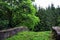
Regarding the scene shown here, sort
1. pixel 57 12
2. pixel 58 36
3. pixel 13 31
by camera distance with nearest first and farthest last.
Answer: pixel 58 36
pixel 13 31
pixel 57 12

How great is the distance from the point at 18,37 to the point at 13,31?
0.61 m

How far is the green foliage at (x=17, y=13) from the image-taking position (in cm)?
2041

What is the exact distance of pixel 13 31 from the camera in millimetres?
7969

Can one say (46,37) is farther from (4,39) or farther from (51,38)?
(4,39)

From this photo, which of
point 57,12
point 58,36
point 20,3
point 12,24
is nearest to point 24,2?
point 20,3

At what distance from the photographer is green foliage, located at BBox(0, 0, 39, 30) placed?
20.4m

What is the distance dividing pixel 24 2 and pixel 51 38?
1388cm

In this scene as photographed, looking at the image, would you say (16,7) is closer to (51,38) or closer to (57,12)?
(51,38)

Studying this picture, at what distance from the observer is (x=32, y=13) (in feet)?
70.6

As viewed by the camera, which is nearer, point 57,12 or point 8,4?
point 8,4

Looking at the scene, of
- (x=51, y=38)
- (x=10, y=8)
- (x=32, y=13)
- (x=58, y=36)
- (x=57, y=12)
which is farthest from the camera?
(x=57, y=12)

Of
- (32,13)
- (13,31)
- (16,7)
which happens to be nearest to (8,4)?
(16,7)

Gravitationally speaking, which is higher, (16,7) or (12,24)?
(16,7)

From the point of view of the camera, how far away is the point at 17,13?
820 inches
